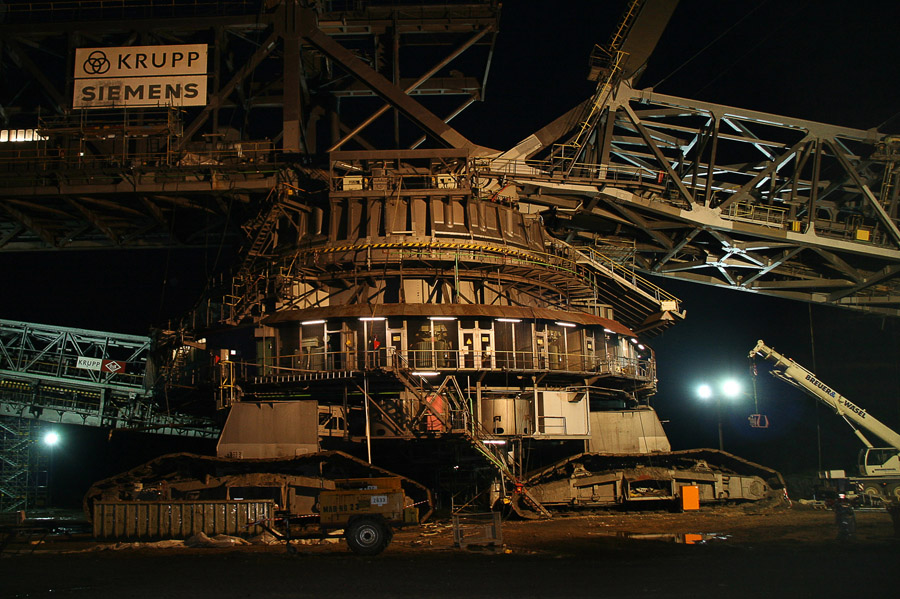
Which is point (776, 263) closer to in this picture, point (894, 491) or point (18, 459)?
point (894, 491)

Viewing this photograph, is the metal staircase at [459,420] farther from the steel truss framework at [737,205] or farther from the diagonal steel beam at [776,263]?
the diagonal steel beam at [776,263]

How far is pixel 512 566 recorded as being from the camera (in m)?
20.6

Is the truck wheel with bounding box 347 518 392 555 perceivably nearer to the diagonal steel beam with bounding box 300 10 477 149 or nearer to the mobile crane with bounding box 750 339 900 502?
the mobile crane with bounding box 750 339 900 502

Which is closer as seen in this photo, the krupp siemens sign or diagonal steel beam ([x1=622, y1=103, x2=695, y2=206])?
the krupp siemens sign

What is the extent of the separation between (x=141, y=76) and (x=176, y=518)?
25581mm

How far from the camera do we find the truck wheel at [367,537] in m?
23.2

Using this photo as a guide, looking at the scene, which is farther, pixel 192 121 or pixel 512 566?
pixel 192 121

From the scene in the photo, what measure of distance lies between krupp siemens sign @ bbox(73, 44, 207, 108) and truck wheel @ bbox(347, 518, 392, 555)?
27.9m

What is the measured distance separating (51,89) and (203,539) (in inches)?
1179

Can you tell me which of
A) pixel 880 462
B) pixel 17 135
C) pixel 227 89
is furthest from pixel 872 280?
pixel 17 135

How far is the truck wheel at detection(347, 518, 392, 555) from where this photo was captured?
23.2m

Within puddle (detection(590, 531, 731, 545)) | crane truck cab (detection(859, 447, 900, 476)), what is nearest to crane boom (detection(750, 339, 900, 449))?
crane truck cab (detection(859, 447, 900, 476))

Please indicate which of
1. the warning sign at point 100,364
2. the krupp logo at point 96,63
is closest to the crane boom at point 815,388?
the warning sign at point 100,364

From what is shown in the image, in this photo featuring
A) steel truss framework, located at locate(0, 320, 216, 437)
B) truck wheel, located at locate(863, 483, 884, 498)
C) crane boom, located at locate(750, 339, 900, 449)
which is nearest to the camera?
truck wheel, located at locate(863, 483, 884, 498)
